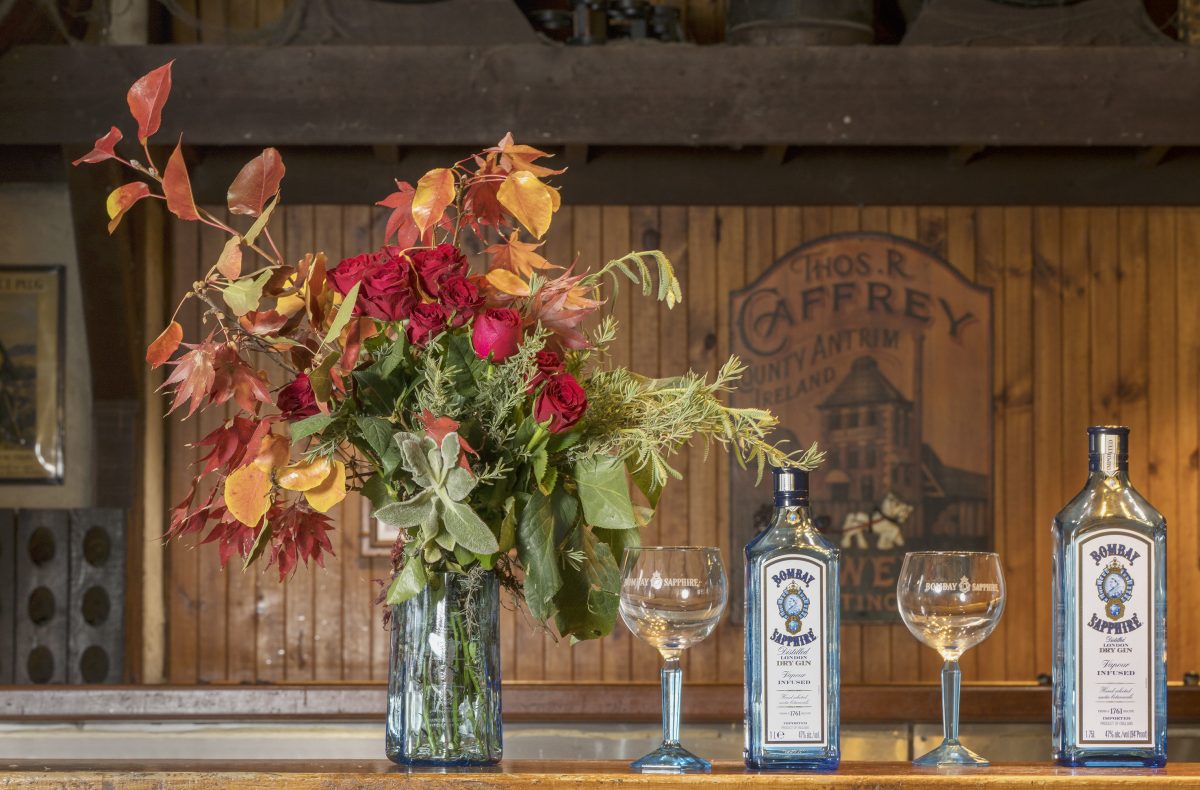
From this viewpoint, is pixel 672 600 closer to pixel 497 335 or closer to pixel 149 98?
pixel 497 335

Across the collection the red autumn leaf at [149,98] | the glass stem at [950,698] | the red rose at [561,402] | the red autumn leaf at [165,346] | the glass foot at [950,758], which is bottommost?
the glass foot at [950,758]

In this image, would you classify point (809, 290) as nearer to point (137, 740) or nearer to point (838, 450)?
point (838, 450)

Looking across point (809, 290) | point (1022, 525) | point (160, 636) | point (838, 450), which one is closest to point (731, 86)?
point (809, 290)

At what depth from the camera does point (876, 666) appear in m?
4.18

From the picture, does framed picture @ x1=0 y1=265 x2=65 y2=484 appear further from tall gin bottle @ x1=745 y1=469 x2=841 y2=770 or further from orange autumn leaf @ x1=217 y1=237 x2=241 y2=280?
tall gin bottle @ x1=745 y1=469 x2=841 y2=770

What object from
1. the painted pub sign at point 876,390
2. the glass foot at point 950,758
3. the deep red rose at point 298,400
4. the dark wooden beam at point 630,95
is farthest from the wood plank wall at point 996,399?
the deep red rose at point 298,400

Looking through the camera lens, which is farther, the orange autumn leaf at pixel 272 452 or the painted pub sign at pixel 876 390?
the painted pub sign at pixel 876 390

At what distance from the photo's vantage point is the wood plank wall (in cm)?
420

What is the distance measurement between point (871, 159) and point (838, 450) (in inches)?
34.2

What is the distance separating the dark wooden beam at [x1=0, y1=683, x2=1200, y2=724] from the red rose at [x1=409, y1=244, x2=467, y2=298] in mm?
Result: 1023

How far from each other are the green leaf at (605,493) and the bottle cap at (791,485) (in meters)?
0.12

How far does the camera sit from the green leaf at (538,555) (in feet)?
3.67

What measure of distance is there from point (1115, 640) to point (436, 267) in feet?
2.00

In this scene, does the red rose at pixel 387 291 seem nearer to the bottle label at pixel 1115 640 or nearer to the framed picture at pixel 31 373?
the bottle label at pixel 1115 640
